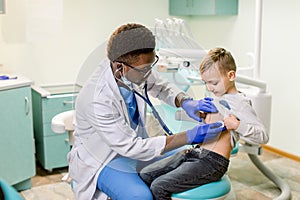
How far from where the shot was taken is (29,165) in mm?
2791

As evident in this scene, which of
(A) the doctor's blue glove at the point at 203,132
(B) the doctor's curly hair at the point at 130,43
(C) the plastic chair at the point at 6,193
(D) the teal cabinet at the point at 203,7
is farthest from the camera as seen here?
(D) the teal cabinet at the point at 203,7

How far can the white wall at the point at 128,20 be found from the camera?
10.7ft

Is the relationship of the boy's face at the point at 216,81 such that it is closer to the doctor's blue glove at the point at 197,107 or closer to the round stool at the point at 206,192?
the doctor's blue glove at the point at 197,107

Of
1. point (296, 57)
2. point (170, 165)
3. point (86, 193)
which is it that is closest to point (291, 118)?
point (296, 57)

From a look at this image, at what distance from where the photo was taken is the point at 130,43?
142 centimetres

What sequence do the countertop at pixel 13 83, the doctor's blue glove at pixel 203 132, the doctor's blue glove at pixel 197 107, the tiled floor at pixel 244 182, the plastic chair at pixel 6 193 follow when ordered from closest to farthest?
the plastic chair at pixel 6 193, the doctor's blue glove at pixel 203 132, the doctor's blue glove at pixel 197 107, the countertop at pixel 13 83, the tiled floor at pixel 244 182

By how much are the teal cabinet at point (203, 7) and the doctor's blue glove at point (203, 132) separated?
2.28m

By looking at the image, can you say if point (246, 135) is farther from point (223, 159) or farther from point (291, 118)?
point (291, 118)

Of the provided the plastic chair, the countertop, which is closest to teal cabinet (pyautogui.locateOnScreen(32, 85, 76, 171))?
the countertop

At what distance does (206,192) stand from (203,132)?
0.23 meters

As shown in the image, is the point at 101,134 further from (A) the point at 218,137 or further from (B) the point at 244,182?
(B) the point at 244,182

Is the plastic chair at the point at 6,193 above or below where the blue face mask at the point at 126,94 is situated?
below

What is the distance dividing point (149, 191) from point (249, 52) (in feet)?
7.62

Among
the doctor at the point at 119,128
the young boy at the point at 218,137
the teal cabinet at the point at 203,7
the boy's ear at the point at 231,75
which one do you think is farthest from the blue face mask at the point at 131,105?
the teal cabinet at the point at 203,7
